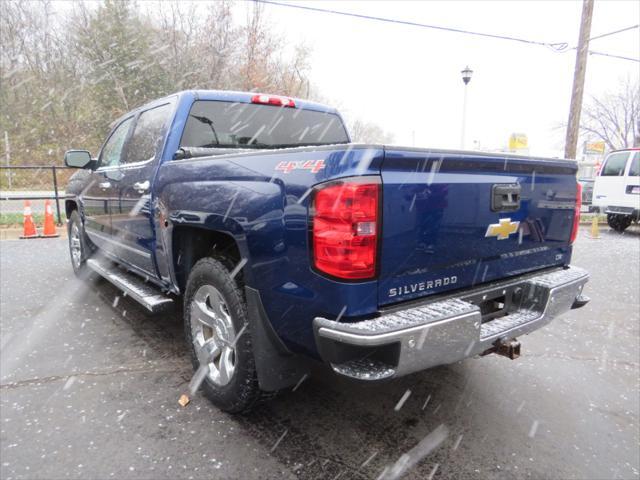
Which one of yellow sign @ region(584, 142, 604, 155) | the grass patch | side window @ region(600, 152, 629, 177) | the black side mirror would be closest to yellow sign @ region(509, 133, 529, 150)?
yellow sign @ region(584, 142, 604, 155)

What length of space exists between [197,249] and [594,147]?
50802 mm

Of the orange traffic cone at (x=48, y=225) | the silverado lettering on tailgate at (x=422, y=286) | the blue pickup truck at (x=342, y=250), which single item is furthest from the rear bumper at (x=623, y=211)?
the orange traffic cone at (x=48, y=225)

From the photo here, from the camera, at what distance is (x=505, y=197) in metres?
2.42

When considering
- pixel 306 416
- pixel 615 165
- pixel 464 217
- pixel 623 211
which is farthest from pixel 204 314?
pixel 615 165

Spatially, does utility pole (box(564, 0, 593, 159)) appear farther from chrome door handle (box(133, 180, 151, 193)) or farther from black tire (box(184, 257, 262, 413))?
black tire (box(184, 257, 262, 413))

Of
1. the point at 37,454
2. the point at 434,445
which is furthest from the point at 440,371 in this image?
the point at 37,454

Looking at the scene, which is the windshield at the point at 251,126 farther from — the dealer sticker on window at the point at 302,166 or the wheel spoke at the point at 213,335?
the dealer sticker on window at the point at 302,166

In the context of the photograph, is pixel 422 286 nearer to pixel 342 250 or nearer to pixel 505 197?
A: pixel 342 250

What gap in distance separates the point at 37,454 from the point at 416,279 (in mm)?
2133

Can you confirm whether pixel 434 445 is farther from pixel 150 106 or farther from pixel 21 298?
pixel 21 298

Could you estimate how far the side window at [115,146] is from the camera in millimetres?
4347

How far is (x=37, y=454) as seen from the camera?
2287 mm

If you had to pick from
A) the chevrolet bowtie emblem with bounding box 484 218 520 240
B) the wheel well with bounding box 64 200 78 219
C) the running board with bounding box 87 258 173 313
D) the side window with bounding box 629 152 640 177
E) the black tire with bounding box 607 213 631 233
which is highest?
the side window with bounding box 629 152 640 177

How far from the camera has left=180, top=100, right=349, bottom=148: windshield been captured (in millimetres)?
3414
